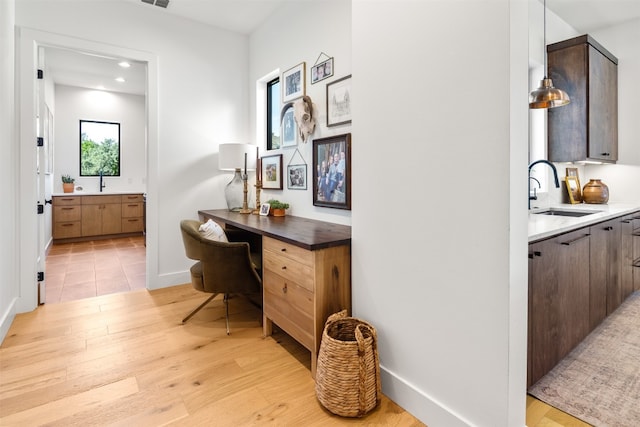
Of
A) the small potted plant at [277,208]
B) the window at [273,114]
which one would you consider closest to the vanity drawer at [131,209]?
the window at [273,114]

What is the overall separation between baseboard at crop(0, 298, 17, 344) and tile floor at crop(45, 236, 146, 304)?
1.26 feet

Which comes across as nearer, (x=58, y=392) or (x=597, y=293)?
(x=58, y=392)

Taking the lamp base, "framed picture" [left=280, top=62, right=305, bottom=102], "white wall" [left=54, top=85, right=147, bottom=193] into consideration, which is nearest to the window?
"framed picture" [left=280, top=62, right=305, bottom=102]

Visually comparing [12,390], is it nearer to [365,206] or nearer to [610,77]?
[365,206]

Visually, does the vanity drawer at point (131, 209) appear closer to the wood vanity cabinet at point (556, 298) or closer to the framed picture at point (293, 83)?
the framed picture at point (293, 83)

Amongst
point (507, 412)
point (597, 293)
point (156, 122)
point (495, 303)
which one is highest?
point (156, 122)

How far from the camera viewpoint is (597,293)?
7.54 ft

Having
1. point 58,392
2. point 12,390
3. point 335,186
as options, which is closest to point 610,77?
point 335,186

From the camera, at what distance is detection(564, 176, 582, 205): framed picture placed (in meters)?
3.42

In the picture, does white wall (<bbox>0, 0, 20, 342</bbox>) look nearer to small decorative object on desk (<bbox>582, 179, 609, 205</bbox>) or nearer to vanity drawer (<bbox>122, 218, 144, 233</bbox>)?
vanity drawer (<bbox>122, 218, 144, 233</bbox>)

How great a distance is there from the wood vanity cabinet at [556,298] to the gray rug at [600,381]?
115mm

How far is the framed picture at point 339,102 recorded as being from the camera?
8.25ft

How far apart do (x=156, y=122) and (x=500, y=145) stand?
3.26 m

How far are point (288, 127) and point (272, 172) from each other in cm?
52
